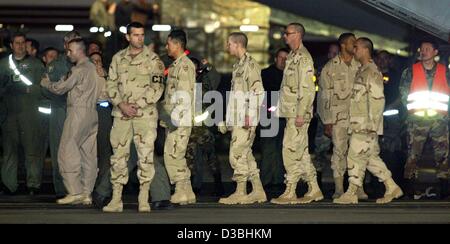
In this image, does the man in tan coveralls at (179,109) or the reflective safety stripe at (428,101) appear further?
the reflective safety stripe at (428,101)

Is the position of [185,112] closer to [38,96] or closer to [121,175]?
[121,175]

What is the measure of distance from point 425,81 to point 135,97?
3.33m

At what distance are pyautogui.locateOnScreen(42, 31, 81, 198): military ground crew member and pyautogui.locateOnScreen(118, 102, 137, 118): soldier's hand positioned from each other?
1377 mm

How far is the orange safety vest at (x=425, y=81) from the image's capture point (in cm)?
1591

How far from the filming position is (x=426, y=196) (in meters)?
16.3

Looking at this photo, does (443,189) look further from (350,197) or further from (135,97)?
(135,97)

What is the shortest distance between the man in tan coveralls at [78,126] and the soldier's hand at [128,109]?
882mm

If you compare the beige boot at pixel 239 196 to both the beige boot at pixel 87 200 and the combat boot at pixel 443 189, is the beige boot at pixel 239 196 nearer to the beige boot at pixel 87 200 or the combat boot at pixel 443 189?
the beige boot at pixel 87 200

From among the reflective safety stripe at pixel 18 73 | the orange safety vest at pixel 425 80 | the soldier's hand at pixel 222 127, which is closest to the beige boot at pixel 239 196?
the soldier's hand at pixel 222 127
